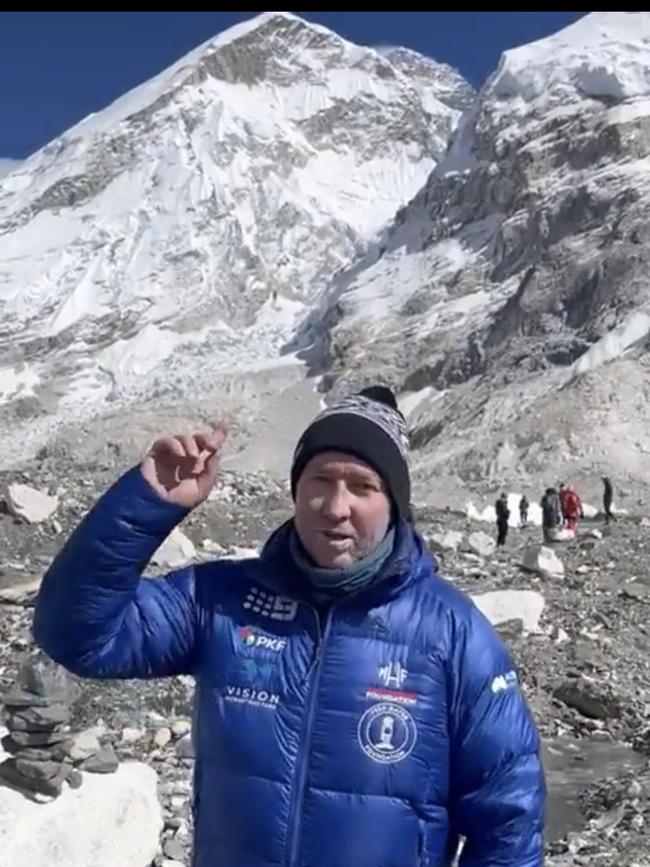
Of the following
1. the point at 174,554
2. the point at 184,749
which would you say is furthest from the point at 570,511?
the point at 184,749

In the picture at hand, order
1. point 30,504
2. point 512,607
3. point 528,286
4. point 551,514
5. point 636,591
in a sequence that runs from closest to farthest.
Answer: point 512,607, point 636,591, point 30,504, point 551,514, point 528,286

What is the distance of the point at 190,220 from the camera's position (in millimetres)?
154625

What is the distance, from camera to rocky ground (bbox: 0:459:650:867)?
316 inches

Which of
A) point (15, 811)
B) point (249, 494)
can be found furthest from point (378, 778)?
point (249, 494)

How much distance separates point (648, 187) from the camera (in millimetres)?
68688

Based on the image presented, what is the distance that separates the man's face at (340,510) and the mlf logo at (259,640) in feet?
0.64

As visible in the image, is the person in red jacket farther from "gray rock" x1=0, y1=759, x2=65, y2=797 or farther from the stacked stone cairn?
"gray rock" x1=0, y1=759, x2=65, y2=797

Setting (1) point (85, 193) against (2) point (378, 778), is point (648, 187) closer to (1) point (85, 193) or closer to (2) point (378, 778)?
(2) point (378, 778)

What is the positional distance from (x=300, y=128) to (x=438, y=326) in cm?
A: 11297

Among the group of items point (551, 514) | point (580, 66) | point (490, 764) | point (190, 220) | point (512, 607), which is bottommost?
point (490, 764)

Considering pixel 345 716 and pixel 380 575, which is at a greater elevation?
pixel 380 575

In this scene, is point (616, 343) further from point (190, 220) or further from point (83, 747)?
point (190, 220)

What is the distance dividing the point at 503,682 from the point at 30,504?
16.9 metres

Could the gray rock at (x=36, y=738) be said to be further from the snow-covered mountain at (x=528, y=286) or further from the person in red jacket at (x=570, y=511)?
the snow-covered mountain at (x=528, y=286)
